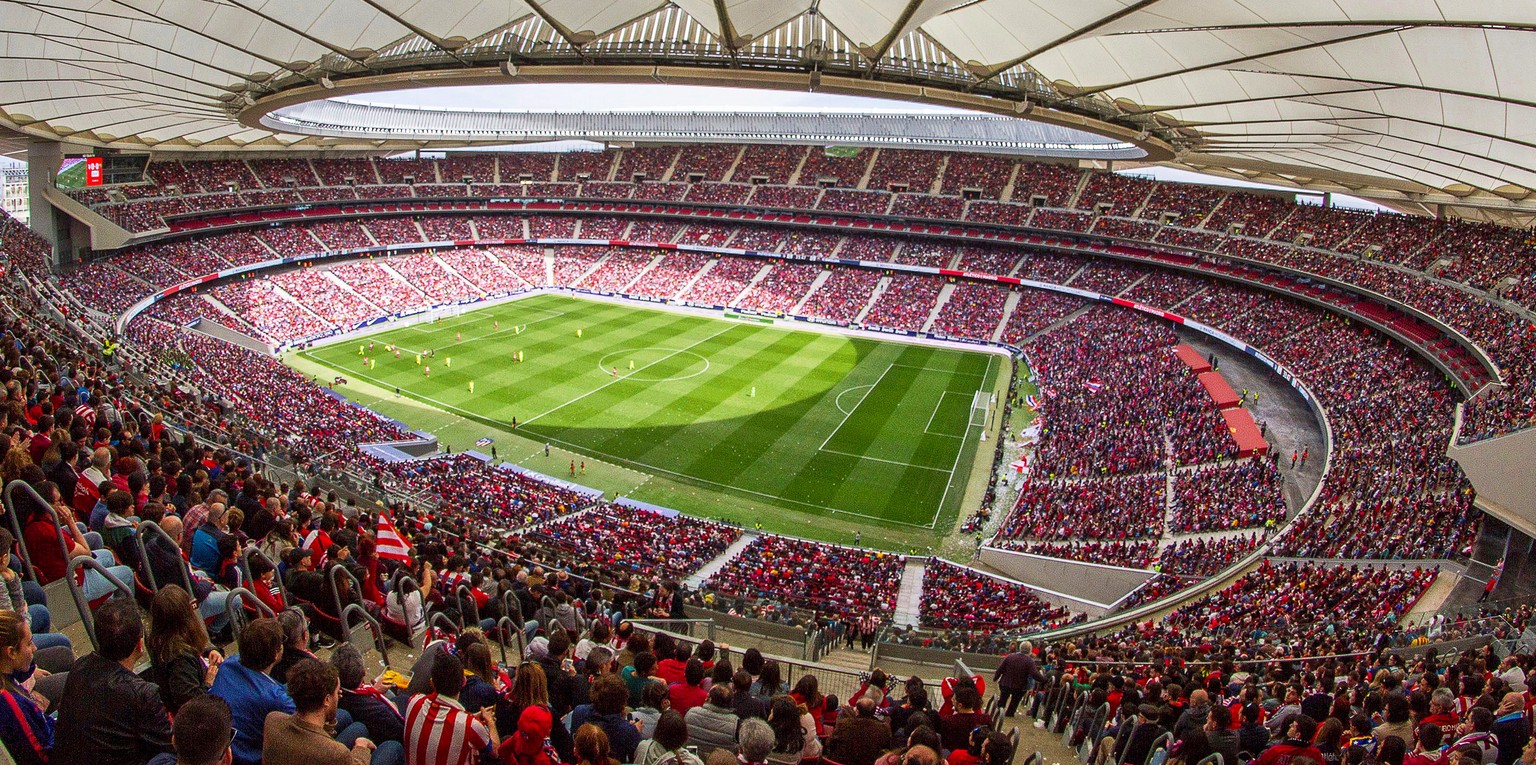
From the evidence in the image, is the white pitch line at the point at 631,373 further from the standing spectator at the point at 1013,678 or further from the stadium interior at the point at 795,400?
the standing spectator at the point at 1013,678

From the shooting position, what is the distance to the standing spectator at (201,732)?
138 inches

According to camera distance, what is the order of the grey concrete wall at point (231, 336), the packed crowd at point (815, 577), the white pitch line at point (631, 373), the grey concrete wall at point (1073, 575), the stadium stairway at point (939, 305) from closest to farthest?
1. the packed crowd at point (815, 577)
2. the grey concrete wall at point (1073, 575)
3. the white pitch line at point (631, 373)
4. the grey concrete wall at point (231, 336)
5. the stadium stairway at point (939, 305)

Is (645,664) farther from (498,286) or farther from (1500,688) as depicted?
(498,286)

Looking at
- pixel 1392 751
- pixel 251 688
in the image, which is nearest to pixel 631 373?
pixel 1392 751

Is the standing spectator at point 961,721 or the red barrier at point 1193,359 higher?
the red barrier at point 1193,359

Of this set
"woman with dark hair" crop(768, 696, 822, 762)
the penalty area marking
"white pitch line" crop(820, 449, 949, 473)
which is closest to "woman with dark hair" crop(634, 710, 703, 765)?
"woman with dark hair" crop(768, 696, 822, 762)

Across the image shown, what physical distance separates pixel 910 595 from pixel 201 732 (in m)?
22.8

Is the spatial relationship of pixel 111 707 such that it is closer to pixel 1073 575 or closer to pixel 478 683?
pixel 478 683

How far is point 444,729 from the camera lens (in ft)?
15.8

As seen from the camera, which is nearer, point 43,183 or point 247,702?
point 247,702

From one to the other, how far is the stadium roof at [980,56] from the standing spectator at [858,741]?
42.5 feet

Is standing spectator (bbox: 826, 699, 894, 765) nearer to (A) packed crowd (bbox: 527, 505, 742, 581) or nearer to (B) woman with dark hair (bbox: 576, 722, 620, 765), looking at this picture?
(B) woman with dark hair (bbox: 576, 722, 620, 765)

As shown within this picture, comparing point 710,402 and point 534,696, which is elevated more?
point 534,696

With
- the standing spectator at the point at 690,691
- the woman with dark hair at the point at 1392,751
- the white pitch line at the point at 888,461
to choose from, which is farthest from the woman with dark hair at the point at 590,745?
the white pitch line at the point at 888,461
